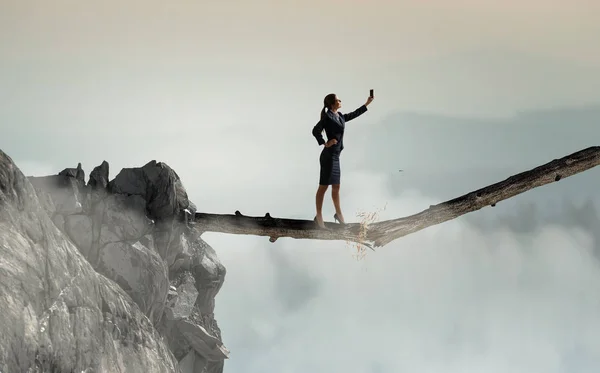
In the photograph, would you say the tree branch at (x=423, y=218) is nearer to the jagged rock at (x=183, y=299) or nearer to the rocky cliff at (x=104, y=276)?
the jagged rock at (x=183, y=299)

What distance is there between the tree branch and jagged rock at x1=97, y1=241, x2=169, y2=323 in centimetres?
289

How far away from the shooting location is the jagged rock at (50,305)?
14578 mm

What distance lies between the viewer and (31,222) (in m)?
16.0

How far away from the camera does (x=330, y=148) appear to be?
61.8ft

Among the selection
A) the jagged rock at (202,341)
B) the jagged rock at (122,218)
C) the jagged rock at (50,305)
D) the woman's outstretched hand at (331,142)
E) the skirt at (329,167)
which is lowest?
the jagged rock at (50,305)

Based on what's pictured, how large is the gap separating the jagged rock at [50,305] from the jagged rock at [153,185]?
317cm

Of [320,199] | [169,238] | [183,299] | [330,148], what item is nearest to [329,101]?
[330,148]

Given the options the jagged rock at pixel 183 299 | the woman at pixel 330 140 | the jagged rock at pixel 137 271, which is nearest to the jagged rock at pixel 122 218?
the jagged rock at pixel 137 271

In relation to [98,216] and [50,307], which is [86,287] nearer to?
[50,307]

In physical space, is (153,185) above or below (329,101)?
below

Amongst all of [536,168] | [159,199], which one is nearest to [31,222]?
[159,199]

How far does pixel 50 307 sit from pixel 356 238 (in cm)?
811

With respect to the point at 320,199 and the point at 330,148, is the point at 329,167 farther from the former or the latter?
the point at 320,199

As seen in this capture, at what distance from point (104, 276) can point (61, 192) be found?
2.35 metres
